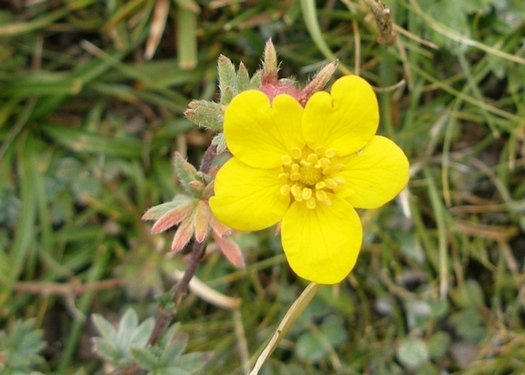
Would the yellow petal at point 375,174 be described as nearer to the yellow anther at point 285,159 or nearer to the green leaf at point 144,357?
the yellow anther at point 285,159

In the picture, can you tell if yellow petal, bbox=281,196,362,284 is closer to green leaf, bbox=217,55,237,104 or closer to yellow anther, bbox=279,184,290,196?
yellow anther, bbox=279,184,290,196

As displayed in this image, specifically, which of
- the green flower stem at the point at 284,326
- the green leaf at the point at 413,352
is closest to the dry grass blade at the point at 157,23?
the green flower stem at the point at 284,326

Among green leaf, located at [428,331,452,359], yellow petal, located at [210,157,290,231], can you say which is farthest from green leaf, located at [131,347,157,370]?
green leaf, located at [428,331,452,359]

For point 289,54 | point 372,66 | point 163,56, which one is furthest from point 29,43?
point 372,66

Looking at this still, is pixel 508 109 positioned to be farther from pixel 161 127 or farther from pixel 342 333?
pixel 161 127

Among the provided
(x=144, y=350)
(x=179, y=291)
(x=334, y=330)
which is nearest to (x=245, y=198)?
(x=179, y=291)

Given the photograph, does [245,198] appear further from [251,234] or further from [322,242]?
[251,234]

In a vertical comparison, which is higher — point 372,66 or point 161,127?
point 372,66
